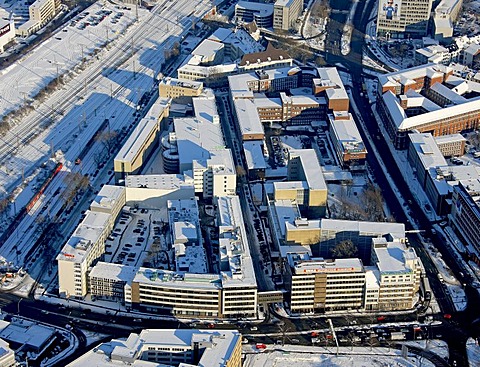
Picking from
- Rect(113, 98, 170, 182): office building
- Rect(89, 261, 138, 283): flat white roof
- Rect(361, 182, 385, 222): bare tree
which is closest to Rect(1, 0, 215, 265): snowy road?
Rect(113, 98, 170, 182): office building

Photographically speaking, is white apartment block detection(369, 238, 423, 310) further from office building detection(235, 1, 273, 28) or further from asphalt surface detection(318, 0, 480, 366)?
office building detection(235, 1, 273, 28)

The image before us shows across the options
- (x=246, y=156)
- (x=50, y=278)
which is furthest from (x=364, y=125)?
(x=50, y=278)

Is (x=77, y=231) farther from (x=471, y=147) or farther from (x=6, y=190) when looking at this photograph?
(x=471, y=147)

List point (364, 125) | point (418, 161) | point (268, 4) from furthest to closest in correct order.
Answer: point (268, 4) < point (364, 125) < point (418, 161)

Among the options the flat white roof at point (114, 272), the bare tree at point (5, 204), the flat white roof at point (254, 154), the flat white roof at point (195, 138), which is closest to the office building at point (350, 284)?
the flat white roof at point (114, 272)

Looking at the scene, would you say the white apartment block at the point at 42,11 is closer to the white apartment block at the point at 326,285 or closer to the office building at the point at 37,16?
the office building at the point at 37,16
